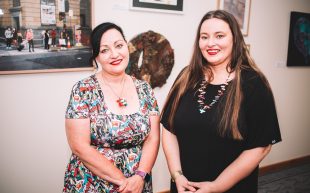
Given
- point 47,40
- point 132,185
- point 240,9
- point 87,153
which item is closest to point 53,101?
point 47,40

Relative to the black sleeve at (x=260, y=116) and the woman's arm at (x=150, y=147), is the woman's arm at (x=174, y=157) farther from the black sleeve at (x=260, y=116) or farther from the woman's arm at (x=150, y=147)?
the black sleeve at (x=260, y=116)

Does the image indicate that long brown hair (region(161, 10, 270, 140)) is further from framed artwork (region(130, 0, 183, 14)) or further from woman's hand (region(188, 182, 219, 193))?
framed artwork (region(130, 0, 183, 14))

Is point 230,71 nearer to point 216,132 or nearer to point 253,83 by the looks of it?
point 253,83

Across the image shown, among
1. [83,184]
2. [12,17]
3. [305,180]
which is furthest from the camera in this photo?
[305,180]

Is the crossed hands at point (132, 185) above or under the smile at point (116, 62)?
under

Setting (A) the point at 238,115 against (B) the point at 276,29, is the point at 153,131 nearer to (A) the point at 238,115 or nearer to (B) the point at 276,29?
(A) the point at 238,115

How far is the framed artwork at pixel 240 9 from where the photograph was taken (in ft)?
10.00

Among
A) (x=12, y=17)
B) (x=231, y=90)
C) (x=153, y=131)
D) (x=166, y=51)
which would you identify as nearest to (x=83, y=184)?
(x=153, y=131)

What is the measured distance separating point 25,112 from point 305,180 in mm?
3265

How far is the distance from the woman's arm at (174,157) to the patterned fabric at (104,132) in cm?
12

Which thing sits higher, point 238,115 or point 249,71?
point 249,71

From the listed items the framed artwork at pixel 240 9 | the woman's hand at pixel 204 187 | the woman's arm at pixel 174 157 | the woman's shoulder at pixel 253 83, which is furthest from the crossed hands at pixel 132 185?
the framed artwork at pixel 240 9

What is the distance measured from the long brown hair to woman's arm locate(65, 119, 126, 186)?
0.40m

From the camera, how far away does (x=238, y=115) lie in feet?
4.57
